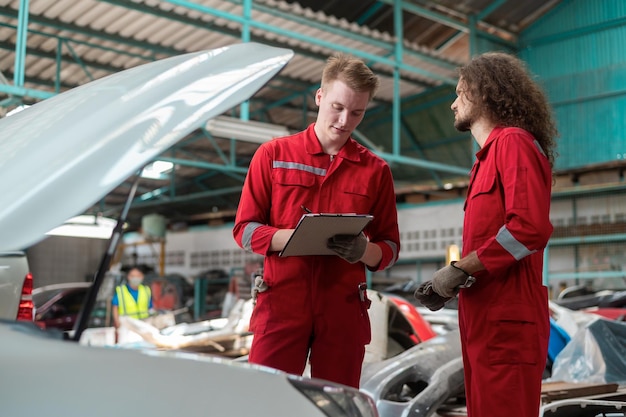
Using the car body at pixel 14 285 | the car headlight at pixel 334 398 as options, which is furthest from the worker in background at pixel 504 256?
the car body at pixel 14 285

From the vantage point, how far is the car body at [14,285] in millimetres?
1278

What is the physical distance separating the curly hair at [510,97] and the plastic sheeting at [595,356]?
2.45 meters

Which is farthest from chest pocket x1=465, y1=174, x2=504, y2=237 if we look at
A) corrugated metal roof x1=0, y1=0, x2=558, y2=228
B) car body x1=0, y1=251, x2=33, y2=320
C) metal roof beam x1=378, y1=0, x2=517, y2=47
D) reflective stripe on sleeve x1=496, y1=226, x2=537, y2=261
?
metal roof beam x1=378, y1=0, x2=517, y2=47

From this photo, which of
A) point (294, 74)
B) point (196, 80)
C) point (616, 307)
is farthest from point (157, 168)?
point (294, 74)

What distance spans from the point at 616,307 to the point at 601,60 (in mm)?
9137

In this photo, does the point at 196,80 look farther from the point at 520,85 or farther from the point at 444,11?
the point at 444,11

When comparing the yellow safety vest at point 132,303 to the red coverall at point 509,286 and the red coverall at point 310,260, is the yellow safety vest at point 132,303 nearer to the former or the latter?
the red coverall at point 310,260

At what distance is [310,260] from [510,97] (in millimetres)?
933

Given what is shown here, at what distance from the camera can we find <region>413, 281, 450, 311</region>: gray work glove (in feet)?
7.91

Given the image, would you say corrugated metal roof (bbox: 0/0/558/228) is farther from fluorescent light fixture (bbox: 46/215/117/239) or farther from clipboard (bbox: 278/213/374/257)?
fluorescent light fixture (bbox: 46/215/117/239)

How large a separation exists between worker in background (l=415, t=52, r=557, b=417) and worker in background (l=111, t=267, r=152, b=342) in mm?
8619

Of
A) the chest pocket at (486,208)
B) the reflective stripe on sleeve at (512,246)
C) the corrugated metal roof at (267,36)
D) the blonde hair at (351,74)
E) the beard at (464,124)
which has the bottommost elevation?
the reflective stripe on sleeve at (512,246)

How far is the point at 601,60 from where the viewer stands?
594 inches

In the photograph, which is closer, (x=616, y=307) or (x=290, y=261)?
(x=290, y=261)
